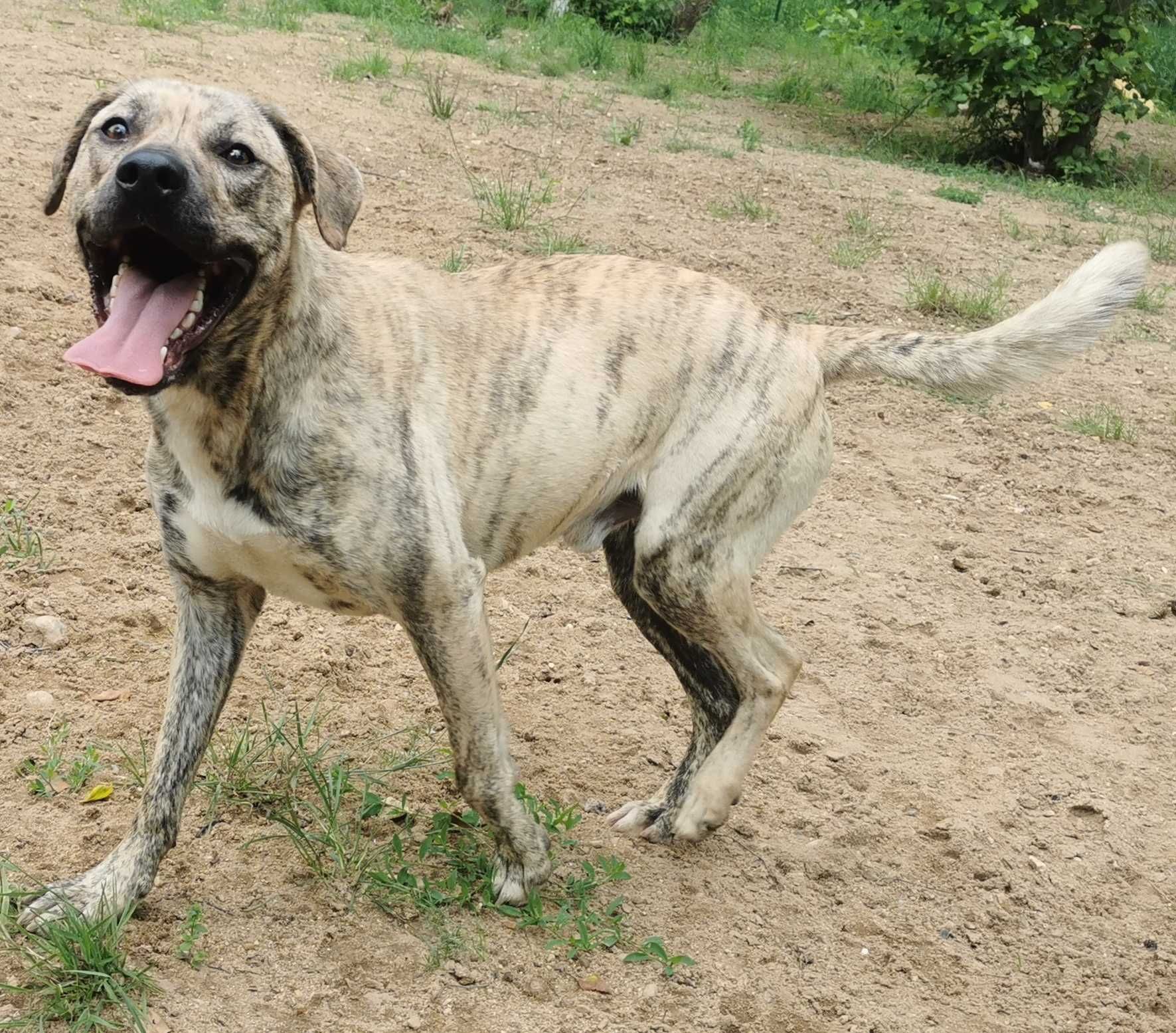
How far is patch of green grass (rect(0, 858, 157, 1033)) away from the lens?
9.18 ft

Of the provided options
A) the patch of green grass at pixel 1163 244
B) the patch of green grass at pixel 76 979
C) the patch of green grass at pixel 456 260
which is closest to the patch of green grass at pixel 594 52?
the patch of green grass at pixel 1163 244

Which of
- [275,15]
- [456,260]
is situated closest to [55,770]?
[456,260]

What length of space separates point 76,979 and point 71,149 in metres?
1.86

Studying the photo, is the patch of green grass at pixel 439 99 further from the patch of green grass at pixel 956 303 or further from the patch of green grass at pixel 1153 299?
the patch of green grass at pixel 1153 299

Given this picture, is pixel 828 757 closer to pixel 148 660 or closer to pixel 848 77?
pixel 148 660

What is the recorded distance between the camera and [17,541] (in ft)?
14.6

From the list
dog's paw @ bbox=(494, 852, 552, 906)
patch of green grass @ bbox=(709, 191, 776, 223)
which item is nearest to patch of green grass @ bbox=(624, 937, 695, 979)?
dog's paw @ bbox=(494, 852, 552, 906)

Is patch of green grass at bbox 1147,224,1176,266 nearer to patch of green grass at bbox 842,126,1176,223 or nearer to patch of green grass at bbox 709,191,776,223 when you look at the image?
patch of green grass at bbox 842,126,1176,223

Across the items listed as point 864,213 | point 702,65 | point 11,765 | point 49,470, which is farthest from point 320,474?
point 702,65

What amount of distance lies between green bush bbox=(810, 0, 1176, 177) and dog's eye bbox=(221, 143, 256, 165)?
27.0ft

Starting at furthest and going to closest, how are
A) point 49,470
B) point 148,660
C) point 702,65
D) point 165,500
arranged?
point 702,65 < point 49,470 < point 148,660 < point 165,500

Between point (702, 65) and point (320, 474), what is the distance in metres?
12.2

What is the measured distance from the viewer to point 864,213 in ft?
29.3

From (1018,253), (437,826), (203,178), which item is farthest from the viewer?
(1018,253)
